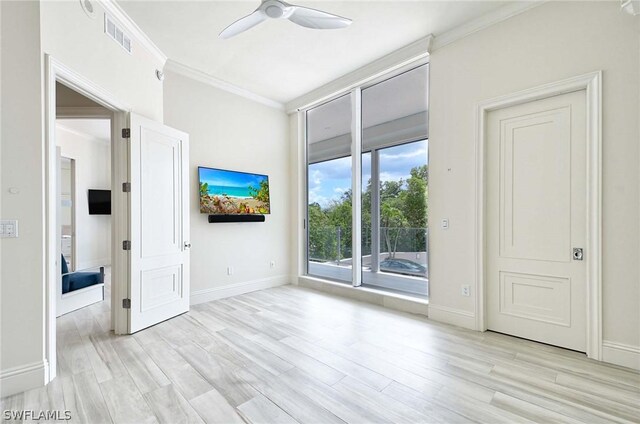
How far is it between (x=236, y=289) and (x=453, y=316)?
10.2 feet

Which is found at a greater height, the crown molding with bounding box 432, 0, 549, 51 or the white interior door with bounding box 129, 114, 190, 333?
the crown molding with bounding box 432, 0, 549, 51

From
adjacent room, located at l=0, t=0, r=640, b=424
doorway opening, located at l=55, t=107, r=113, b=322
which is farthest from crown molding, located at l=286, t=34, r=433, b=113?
doorway opening, located at l=55, t=107, r=113, b=322

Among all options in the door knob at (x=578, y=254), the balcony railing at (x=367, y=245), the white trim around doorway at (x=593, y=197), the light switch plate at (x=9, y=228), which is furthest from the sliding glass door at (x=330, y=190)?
the light switch plate at (x=9, y=228)

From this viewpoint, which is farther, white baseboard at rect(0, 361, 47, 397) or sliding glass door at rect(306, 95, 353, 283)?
sliding glass door at rect(306, 95, 353, 283)

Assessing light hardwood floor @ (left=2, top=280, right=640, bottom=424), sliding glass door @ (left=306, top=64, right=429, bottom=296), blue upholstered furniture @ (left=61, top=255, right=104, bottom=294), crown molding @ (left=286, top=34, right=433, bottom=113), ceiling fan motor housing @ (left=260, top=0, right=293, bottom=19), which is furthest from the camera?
sliding glass door @ (left=306, top=64, right=429, bottom=296)

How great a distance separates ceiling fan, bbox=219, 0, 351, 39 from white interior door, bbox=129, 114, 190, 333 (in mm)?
1623

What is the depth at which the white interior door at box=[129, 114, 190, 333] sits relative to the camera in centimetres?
321

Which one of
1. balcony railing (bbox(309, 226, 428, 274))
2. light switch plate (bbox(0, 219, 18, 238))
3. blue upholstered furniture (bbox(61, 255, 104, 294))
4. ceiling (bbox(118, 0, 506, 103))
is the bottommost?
blue upholstered furniture (bbox(61, 255, 104, 294))

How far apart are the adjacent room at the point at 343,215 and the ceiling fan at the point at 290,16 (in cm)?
2

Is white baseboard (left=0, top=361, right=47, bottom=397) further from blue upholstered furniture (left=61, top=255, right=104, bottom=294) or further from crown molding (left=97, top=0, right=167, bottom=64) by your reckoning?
crown molding (left=97, top=0, right=167, bottom=64)

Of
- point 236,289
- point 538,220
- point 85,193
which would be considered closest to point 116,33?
point 236,289

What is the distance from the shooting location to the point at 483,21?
3.09m

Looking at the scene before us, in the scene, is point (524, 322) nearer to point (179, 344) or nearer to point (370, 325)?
point (370, 325)

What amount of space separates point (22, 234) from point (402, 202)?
411 cm
